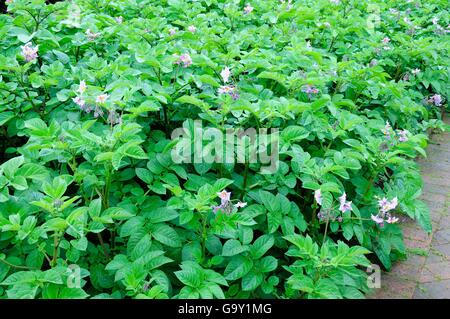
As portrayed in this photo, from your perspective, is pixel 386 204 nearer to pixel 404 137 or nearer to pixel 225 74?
pixel 404 137

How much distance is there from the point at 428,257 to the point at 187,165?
4.53 ft

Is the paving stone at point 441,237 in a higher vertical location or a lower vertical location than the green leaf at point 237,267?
lower

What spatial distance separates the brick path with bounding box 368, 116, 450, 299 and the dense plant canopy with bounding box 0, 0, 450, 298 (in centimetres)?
10

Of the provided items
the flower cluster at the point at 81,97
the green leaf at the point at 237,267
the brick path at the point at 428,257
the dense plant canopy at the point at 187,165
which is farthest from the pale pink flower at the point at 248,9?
the green leaf at the point at 237,267

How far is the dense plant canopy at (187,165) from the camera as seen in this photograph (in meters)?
2.03

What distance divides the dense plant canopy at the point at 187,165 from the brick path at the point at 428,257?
104mm

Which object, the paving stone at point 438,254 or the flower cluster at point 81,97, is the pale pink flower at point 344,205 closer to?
the paving stone at point 438,254

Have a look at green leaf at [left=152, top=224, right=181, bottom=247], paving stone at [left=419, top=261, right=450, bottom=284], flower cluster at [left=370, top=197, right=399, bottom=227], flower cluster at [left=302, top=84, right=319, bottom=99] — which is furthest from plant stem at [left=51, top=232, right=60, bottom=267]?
paving stone at [left=419, top=261, right=450, bottom=284]

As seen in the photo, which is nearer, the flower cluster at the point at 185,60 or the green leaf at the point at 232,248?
the green leaf at the point at 232,248

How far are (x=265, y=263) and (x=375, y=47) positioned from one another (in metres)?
2.21


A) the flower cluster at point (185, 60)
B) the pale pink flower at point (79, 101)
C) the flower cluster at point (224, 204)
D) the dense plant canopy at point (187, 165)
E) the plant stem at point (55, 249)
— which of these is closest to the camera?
the plant stem at point (55, 249)

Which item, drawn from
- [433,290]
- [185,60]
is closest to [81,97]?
[185,60]

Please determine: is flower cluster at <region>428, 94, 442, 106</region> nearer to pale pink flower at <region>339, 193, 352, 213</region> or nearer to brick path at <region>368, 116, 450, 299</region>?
brick path at <region>368, 116, 450, 299</region>

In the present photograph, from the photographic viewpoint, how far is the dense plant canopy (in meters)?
2.03
